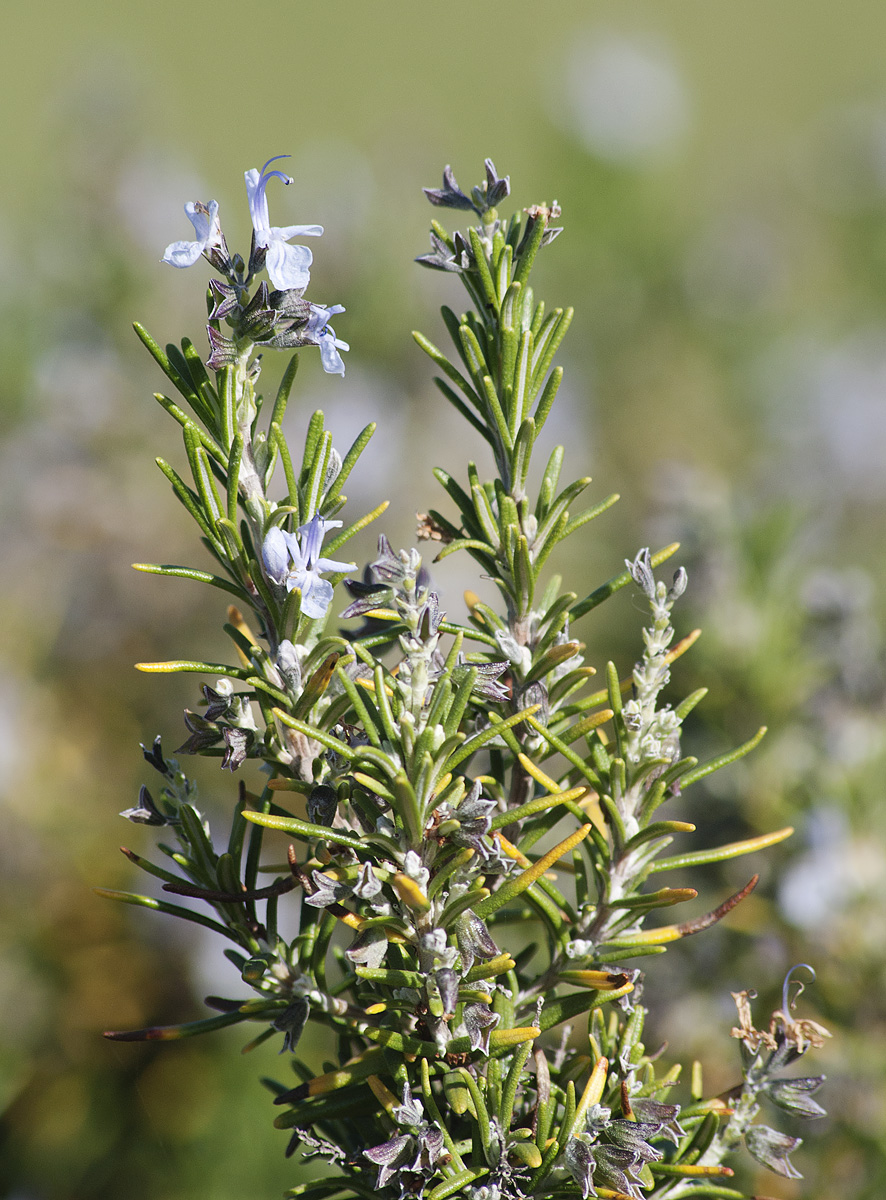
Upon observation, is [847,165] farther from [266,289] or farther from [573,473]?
[266,289]

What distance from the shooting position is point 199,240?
517mm

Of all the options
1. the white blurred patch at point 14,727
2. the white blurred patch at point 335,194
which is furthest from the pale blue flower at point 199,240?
the white blurred patch at point 335,194

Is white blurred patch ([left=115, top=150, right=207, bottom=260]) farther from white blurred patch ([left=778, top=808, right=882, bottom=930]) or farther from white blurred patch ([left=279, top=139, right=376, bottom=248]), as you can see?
white blurred patch ([left=778, top=808, right=882, bottom=930])

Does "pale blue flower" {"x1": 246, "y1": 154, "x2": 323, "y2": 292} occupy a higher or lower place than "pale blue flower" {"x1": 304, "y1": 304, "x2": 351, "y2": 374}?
higher

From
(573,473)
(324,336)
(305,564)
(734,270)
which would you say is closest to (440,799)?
(305,564)

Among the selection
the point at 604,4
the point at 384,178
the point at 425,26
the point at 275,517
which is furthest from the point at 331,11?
the point at 275,517

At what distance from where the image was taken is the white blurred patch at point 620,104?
292cm

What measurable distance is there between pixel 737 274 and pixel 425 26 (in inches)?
234

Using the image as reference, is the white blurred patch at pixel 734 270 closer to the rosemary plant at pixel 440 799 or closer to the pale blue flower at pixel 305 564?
the rosemary plant at pixel 440 799

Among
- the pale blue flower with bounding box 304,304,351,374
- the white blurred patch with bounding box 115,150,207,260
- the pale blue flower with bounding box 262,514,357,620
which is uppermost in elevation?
the white blurred patch with bounding box 115,150,207,260

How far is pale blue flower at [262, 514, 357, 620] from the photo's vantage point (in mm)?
496

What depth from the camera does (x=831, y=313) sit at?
2959 millimetres

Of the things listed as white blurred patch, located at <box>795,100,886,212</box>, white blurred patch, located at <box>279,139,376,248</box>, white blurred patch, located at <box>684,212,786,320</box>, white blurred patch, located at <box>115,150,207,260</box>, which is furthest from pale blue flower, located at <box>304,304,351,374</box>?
white blurred patch, located at <box>795,100,886,212</box>

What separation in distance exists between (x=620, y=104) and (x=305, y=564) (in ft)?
10.8
